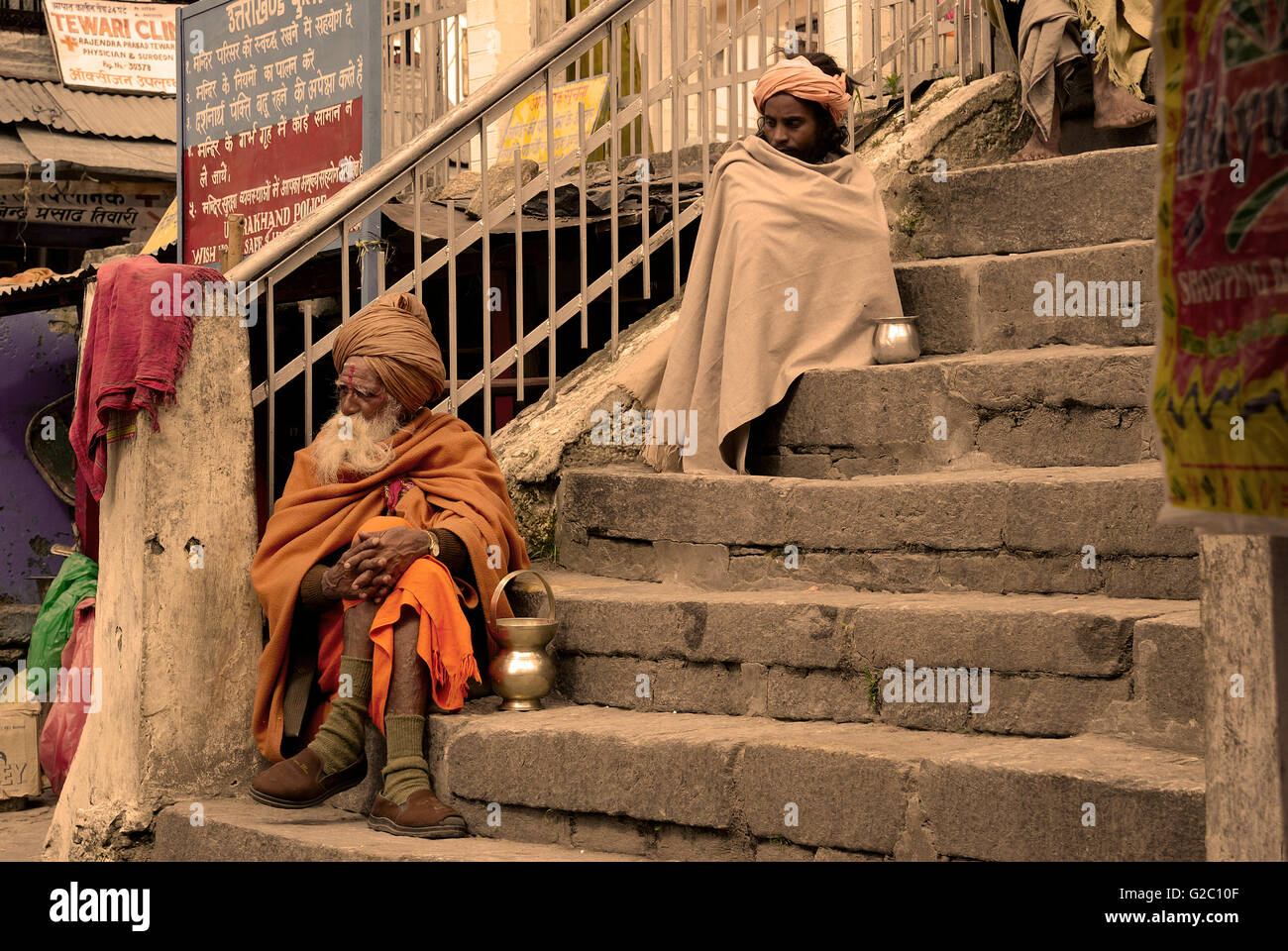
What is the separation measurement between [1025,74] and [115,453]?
11.9 feet

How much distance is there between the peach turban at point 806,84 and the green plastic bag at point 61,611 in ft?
10.1

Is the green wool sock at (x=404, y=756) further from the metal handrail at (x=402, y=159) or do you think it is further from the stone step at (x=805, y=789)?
the metal handrail at (x=402, y=159)

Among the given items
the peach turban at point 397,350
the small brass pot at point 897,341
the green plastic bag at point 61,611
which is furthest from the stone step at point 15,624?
the small brass pot at point 897,341

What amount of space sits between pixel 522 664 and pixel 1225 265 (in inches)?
101

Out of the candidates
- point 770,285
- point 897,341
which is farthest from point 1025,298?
point 770,285

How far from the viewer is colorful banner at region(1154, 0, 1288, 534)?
1.71 meters

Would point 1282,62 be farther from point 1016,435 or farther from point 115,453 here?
point 115,453

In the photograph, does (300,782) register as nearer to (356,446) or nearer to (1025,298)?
(356,446)

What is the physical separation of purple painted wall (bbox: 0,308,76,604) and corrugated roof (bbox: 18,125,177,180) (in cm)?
460

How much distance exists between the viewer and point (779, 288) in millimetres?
4855

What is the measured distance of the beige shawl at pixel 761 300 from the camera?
15.5 feet

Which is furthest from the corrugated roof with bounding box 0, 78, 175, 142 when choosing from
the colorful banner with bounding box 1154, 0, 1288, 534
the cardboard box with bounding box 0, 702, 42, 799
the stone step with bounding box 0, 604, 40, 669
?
the colorful banner with bounding box 1154, 0, 1288, 534

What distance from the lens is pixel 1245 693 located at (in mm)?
2488
